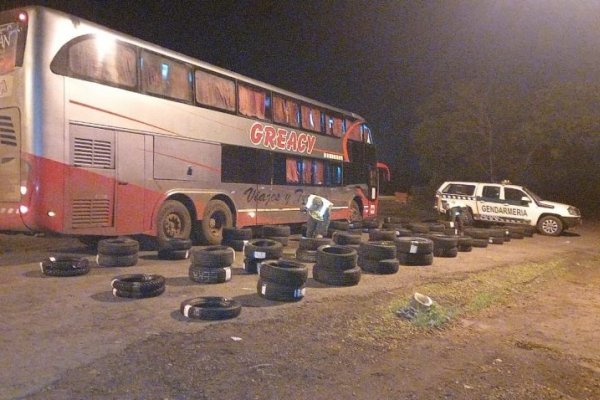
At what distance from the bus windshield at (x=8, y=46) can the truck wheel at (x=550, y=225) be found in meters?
17.2

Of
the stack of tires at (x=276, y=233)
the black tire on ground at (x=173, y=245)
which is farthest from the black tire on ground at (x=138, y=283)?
the stack of tires at (x=276, y=233)

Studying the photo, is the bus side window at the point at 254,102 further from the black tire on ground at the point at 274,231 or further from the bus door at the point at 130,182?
the bus door at the point at 130,182

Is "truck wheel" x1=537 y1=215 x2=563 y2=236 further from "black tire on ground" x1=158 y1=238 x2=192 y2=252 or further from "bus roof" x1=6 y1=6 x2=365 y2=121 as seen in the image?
"black tire on ground" x1=158 y1=238 x2=192 y2=252

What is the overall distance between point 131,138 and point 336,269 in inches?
199

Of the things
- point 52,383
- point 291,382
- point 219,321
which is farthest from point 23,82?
point 291,382

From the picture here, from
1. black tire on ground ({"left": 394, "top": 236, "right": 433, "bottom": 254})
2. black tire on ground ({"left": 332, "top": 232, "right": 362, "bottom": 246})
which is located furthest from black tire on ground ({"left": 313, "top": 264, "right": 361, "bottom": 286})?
black tire on ground ({"left": 332, "top": 232, "right": 362, "bottom": 246})

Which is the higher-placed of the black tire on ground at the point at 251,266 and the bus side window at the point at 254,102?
the bus side window at the point at 254,102

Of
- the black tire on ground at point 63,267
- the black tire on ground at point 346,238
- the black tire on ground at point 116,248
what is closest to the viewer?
the black tire on ground at point 63,267

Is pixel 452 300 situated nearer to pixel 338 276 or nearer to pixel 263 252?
pixel 338 276

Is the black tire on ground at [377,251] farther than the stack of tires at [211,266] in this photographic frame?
Yes

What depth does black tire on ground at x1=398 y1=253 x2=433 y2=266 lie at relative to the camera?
1075cm

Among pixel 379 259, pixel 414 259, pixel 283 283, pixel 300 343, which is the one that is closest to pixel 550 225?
pixel 414 259

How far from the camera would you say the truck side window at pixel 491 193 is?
65.1 ft

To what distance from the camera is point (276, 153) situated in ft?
49.1
